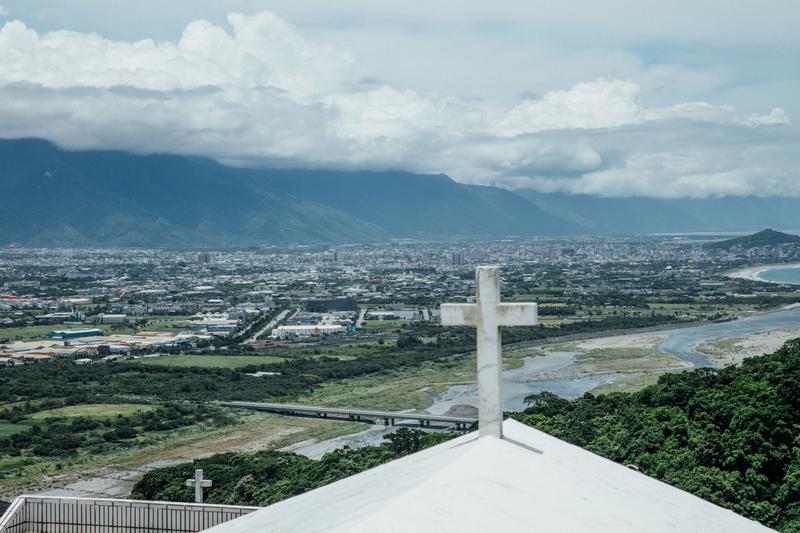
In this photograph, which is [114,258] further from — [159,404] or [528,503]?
[528,503]

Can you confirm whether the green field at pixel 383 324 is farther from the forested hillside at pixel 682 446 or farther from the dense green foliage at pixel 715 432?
the dense green foliage at pixel 715 432

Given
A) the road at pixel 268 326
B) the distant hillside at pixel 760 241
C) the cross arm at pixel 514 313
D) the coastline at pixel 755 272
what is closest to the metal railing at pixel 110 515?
the cross arm at pixel 514 313

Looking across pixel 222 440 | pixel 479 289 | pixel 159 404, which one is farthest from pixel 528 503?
pixel 159 404

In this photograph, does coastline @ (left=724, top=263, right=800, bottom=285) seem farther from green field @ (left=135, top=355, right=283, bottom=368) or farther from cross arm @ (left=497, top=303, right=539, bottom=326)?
cross arm @ (left=497, top=303, right=539, bottom=326)

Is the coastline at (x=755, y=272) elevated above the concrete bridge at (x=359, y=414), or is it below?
above

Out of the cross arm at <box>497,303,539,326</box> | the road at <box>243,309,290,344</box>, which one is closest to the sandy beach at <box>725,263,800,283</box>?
the road at <box>243,309,290,344</box>
